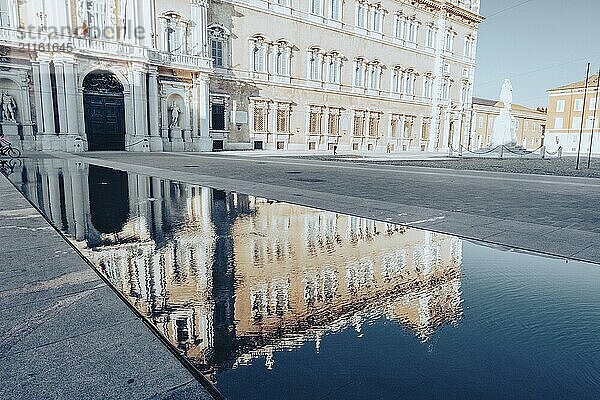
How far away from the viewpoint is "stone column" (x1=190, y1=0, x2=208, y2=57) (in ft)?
96.6

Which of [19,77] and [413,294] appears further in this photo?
[19,77]

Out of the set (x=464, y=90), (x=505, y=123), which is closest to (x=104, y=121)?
(x=505, y=123)

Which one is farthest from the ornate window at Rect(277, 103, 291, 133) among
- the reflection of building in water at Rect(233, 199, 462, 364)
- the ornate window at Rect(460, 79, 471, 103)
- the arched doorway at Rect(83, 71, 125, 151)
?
the reflection of building in water at Rect(233, 199, 462, 364)

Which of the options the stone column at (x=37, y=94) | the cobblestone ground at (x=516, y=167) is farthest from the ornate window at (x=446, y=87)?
the stone column at (x=37, y=94)

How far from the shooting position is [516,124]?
216 feet

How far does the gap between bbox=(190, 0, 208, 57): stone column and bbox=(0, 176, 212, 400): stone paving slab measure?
2938cm

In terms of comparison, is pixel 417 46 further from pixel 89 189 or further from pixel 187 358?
pixel 187 358

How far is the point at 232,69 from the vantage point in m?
32.9

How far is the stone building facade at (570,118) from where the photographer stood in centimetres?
6191

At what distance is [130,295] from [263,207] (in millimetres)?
3845

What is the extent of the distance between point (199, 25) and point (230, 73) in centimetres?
439

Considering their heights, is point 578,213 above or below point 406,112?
below

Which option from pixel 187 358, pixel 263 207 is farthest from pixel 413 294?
pixel 263 207

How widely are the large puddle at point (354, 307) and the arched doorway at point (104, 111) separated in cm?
2565
